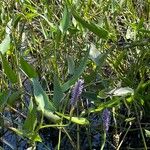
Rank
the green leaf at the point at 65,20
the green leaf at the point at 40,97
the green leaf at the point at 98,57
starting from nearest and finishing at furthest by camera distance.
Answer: the green leaf at the point at 40,97 < the green leaf at the point at 98,57 < the green leaf at the point at 65,20

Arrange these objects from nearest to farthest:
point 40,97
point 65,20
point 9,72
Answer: point 40,97 → point 9,72 → point 65,20

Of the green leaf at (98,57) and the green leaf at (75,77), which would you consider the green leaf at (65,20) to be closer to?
the green leaf at (98,57)

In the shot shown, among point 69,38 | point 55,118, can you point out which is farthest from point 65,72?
point 55,118

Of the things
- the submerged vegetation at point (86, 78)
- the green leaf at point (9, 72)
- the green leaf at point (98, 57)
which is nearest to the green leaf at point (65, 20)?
the submerged vegetation at point (86, 78)

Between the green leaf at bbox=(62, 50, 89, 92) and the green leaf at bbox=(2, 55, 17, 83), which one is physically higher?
the green leaf at bbox=(2, 55, 17, 83)

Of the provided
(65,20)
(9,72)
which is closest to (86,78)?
(65,20)

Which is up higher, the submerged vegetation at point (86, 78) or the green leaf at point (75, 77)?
the green leaf at point (75, 77)

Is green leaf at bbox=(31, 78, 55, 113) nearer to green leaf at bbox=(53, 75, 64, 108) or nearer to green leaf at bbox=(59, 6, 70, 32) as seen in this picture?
green leaf at bbox=(53, 75, 64, 108)


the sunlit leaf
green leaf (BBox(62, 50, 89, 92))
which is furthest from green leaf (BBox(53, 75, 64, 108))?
the sunlit leaf

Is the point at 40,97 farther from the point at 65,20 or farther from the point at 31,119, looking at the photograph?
the point at 65,20

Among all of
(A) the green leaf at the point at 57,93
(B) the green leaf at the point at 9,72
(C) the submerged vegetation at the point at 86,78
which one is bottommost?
(C) the submerged vegetation at the point at 86,78

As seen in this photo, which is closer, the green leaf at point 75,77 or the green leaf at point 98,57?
the green leaf at point 75,77
